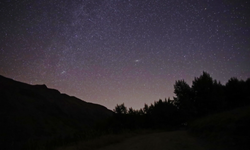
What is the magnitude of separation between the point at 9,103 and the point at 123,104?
188ft

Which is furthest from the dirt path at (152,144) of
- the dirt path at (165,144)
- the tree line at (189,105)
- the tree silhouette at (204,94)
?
the tree silhouette at (204,94)

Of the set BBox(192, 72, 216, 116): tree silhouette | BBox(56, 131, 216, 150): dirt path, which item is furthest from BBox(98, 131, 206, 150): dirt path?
BBox(192, 72, 216, 116): tree silhouette

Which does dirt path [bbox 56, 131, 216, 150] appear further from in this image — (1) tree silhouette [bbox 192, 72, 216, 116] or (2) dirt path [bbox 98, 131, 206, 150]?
(1) tree silhouette [bbox 192, 72, 216, 116]

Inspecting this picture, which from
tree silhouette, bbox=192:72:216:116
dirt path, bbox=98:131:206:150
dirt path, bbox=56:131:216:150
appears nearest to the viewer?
dirt path, bbox=98:131:206:150

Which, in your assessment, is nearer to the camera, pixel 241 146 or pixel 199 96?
pixel 241 146

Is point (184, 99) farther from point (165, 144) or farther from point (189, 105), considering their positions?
point (165, 144)

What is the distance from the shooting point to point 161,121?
100 feet

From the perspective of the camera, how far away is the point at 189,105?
108 ft

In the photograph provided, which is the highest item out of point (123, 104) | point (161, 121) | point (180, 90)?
point (180, 90)

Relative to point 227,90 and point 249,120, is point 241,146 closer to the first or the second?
point 249,120

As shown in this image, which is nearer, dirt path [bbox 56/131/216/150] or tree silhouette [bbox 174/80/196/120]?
dirt path [bbox 56/131/216/150]

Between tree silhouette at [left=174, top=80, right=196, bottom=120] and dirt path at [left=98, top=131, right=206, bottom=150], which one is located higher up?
tree silhouette at [left=174, top=80, right=196, bottom=120]

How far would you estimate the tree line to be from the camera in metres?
30.3

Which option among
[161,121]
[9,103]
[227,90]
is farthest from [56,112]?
[227,90]
